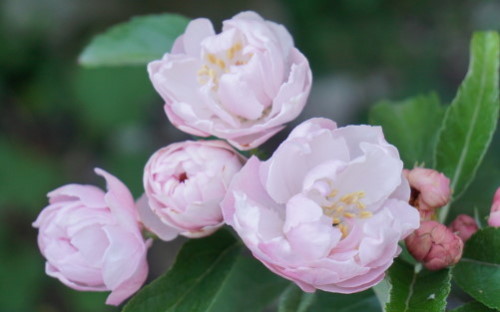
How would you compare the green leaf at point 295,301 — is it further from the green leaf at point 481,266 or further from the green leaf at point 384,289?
the green leaf at point 481,266

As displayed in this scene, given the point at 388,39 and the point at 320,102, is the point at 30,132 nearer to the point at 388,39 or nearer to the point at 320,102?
the point at 320,102

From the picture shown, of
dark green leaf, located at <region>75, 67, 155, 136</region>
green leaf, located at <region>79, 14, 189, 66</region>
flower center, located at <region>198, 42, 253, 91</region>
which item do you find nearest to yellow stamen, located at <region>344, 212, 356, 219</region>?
flower center, located at <region>198, 42, 253, 91</region>

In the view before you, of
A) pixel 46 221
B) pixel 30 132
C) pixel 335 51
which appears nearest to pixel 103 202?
pixel 46 221

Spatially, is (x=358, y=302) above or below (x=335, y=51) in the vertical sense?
above

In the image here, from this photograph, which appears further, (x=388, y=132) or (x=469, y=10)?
(x=469, y=10)

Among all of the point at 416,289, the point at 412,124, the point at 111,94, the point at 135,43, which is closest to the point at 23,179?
the point at 111,94

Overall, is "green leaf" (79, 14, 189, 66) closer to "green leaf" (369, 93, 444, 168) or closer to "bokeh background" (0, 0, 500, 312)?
"green leaf" (369, 93, 444, 168)

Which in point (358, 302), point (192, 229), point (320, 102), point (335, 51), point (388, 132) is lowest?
point (320, 102)
